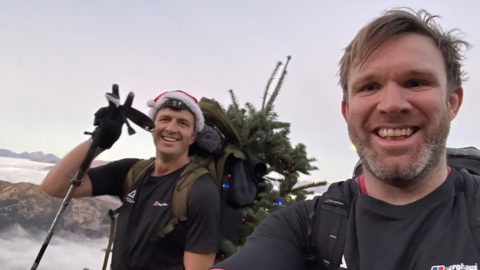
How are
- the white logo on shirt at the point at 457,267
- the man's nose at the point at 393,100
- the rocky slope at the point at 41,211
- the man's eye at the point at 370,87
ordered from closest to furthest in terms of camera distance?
the white logo on shirt at the point at 457,267, the man's nose at the point at 393,100, the man's eye at the point at 370,87, the rocky slope at the point at 41,211

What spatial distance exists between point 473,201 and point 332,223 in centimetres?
62

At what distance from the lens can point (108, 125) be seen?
3061 mm

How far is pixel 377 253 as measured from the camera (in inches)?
53.5

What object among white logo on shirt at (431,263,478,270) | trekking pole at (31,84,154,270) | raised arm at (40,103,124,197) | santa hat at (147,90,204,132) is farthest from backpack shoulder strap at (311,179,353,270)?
raised arm at (40,103,124,197)

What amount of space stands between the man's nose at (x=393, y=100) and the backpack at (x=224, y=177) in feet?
6.20

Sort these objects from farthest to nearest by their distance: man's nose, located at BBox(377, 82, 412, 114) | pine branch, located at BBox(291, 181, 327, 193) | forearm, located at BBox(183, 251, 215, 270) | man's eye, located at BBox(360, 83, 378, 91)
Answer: pine branch, located at BBox(291, 181, 327, 193), forearm, located at BBox(183, 251, 215, 270), man's eye, located at BBox(360, 83, 378, 91), man's nose, located at BBox(377, 82, 412, 114)

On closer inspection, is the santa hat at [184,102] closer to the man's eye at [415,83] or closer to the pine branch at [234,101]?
the pine branch at [234,101]

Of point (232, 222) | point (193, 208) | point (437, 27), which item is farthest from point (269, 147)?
point (437, 27)

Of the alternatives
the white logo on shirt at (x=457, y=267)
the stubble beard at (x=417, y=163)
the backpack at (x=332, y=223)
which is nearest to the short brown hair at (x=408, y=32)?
the stubble beard at (x=417, y=163)

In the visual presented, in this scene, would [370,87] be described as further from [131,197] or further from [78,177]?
[78,177]

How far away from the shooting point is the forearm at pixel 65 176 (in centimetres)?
326

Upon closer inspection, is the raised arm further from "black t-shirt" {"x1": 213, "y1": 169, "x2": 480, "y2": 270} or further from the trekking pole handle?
"black t-shirt" {"x1": 213, "y1": 169, "x2": 480, "y2": 270}

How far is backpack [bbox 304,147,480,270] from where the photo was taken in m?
1.39

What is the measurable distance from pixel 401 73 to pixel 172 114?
Result: 2.54 m
